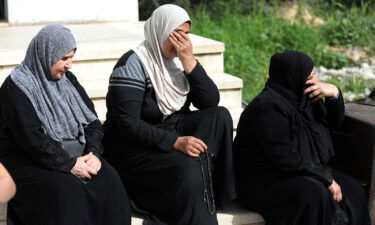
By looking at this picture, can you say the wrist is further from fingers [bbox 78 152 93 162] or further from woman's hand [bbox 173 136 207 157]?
fingers [bbox 78 152 93 162]

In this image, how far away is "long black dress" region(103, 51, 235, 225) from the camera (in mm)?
4137

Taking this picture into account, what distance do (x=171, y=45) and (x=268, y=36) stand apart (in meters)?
3.80

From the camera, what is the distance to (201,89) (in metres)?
4.37

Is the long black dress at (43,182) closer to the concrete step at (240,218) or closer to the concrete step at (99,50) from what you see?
the concrete step at (240,218)

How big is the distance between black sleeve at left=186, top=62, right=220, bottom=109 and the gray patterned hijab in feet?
2.22

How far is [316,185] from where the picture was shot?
4.19 m

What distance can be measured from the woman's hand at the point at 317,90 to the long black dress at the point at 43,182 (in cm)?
120

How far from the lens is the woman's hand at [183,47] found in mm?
4281

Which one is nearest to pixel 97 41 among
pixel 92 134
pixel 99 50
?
pixel 99 50

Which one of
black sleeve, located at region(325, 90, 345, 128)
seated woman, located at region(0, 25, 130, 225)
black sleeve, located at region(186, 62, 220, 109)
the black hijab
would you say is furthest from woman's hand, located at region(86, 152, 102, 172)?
black sleeve, located at region(325, 90, 345, 128)

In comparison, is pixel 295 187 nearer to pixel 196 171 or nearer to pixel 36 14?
pixel 196 171

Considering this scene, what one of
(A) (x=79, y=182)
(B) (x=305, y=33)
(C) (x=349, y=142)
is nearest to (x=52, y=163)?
(A) (x=79, y=182)

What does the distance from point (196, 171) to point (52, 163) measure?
0.76 meters

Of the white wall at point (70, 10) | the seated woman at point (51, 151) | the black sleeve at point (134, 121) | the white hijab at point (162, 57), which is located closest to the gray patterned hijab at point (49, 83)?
the seated woman at point (51, 151)
